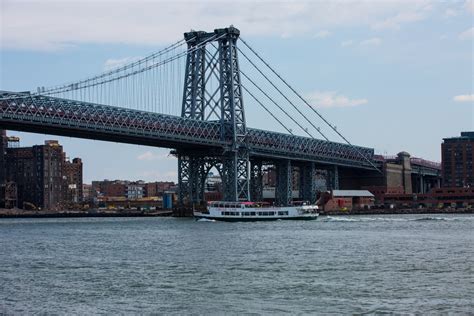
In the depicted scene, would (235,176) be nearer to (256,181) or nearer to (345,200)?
(256,181)

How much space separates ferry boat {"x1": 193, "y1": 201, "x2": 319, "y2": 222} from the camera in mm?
104562

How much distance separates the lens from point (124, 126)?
338ft

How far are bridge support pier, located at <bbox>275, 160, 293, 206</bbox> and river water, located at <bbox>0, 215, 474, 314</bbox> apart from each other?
7401 cm

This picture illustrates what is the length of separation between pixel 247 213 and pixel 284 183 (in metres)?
37.3

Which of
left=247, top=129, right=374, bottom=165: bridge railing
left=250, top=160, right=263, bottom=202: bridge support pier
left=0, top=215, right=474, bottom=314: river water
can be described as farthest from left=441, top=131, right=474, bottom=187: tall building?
left=0, top=215, right=474, bottom=314: river water

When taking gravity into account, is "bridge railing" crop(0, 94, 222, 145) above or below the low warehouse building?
above

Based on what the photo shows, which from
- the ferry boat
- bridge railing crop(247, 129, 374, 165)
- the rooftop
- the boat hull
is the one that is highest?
bridge railing crop(247, 129, 374, 165)

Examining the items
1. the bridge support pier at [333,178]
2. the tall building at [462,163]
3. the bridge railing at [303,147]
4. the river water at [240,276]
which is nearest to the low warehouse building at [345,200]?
the bridge support pier at [333,178]

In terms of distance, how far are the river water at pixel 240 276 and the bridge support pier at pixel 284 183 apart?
74.0 metres

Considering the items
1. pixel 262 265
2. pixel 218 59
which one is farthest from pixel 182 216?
Answer: pixel 262 265

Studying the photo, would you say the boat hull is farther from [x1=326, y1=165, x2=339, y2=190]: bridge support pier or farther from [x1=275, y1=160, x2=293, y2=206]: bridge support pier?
[x1=326, y1=165, x2=339, y2=190]: bridge support pier

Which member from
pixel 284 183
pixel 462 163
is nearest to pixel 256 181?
pixel 284 183

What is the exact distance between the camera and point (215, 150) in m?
118

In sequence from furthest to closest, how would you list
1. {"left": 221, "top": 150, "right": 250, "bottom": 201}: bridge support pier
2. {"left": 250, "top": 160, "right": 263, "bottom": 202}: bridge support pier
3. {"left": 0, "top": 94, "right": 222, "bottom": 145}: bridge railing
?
{"left": 250, "top": 160, "right": 263, "bottom": 202}: bridge support pier
{"left": 221, "top": 150, "right": 250, "bottom": 201}: bridge support pier
{"left": 0, "top": 94, "right": 222, "bottom": 145}: bridge railing
